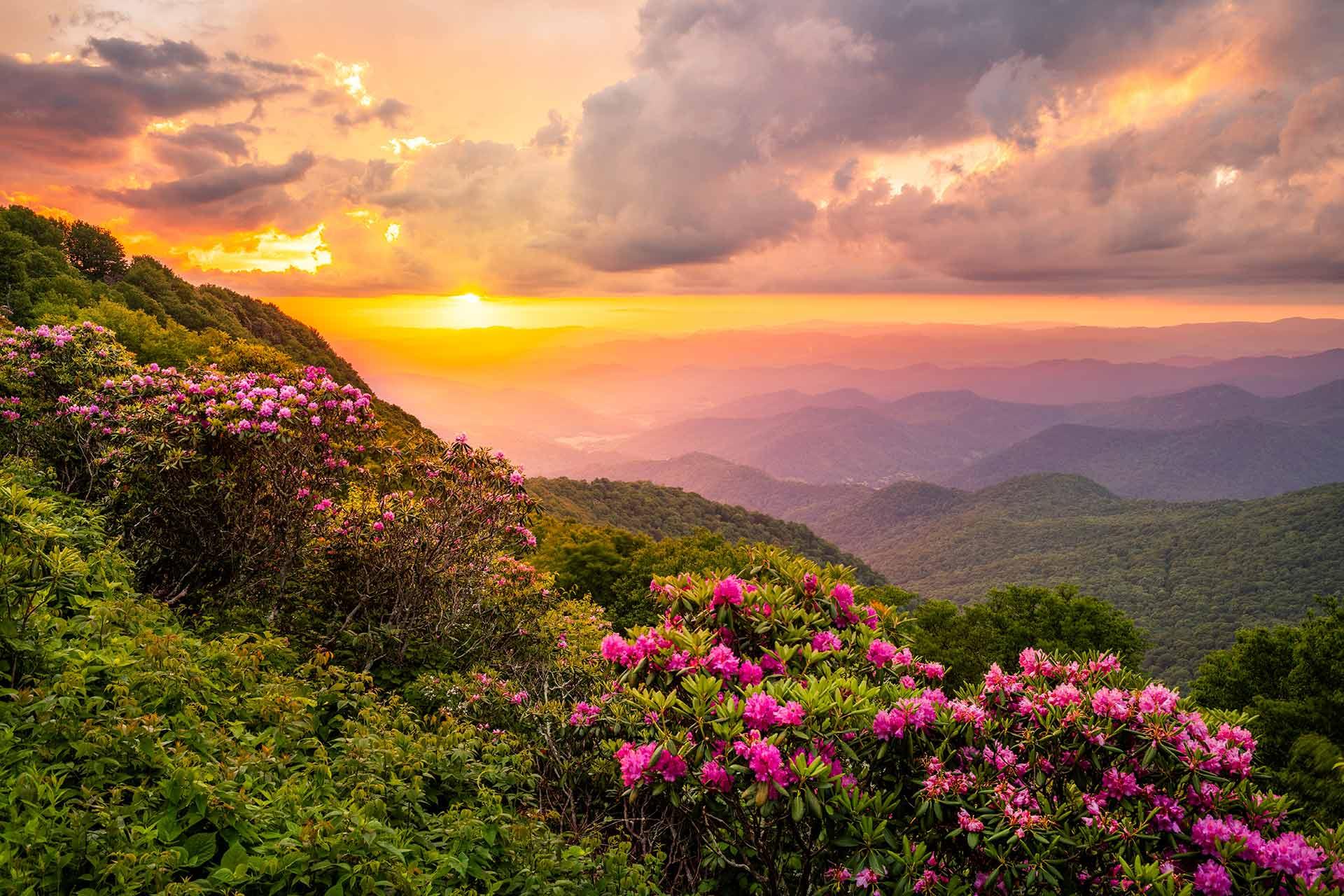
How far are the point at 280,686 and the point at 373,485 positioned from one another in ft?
20.3

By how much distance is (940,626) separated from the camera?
34094mm

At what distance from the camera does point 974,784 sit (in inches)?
172

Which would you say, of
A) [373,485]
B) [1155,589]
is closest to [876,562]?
[1155,589]

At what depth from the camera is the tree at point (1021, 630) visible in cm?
3064

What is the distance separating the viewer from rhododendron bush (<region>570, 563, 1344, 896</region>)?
4.02 meters

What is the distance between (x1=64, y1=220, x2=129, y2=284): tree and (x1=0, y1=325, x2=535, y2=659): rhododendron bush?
Answer: 180 ft

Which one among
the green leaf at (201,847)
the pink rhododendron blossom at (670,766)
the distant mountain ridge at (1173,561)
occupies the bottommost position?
the distant mountain ridge at (1173,561)

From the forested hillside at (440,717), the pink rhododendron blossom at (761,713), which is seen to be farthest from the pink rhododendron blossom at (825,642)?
Result: the pink rhododendron blossom at (761,713)

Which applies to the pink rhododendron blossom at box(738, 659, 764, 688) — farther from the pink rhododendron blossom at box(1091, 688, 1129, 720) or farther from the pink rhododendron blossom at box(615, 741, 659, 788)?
the pink rhododendron blossom at box(1091, 688, 1129, 720)

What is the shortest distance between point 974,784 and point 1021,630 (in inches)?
1263

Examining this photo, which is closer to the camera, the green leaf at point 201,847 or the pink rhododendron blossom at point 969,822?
the green leaf at point 201,847

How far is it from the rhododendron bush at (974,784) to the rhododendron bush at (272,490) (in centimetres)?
611

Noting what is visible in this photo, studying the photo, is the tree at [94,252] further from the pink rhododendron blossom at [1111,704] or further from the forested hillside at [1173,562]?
the forested hillside at [1173,562]

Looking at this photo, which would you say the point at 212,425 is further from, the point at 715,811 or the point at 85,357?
the point at 715,811
